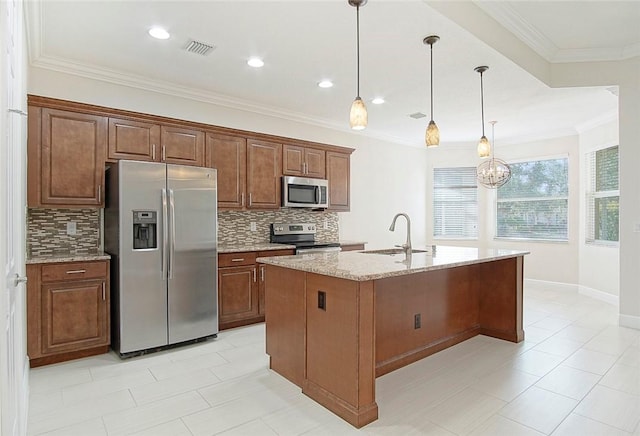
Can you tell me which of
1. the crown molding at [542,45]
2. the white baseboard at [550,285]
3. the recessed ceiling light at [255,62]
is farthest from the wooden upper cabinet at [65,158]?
the white baseboard at [550,285]

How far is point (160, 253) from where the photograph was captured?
11.3ft

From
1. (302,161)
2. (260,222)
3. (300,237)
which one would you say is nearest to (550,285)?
(300,237)

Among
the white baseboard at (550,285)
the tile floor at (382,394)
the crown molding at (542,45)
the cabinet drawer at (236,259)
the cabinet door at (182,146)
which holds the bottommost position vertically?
Result: the tile floor at (382,394)

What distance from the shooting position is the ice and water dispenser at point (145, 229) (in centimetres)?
336

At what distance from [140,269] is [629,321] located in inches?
201

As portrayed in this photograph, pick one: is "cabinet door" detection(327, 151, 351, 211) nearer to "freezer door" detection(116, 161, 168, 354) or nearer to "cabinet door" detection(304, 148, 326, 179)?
"cabinet door" detection(304, 148, 326, 179)

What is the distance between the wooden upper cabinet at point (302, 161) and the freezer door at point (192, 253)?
4.22 ft

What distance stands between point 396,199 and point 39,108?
5.30m

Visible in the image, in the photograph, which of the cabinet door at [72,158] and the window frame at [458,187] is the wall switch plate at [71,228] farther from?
the window frame at [458,187]

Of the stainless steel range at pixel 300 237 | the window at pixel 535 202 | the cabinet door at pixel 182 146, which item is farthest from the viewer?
the window at pixel 535 202

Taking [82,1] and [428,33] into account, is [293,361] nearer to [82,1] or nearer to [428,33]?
[428,33]

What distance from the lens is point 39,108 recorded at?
3.22 metres

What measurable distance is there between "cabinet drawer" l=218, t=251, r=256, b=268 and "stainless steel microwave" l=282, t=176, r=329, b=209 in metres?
0.92

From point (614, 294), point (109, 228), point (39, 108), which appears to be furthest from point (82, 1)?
point (614, 294)
